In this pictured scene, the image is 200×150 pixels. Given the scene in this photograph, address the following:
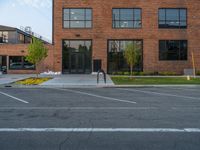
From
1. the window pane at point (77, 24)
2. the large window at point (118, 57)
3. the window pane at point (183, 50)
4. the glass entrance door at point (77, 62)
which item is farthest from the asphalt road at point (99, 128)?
the window pane at point (183, 50)

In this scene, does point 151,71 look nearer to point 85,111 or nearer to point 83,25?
point 83,25

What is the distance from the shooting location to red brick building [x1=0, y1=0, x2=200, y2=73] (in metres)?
39.6

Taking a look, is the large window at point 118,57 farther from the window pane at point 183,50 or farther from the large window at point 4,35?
the large window at point 4,35

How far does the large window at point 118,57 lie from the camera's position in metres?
39.8

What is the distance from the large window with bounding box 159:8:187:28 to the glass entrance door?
9701 millimetres

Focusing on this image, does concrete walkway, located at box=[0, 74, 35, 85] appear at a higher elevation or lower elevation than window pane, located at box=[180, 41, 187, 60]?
lower

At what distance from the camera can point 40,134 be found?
7676 mm

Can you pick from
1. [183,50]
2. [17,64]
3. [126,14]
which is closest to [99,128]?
[126,14]

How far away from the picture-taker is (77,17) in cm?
3969

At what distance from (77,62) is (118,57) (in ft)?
15.5

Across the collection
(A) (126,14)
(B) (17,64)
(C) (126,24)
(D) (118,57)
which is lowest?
(B) (17,64)

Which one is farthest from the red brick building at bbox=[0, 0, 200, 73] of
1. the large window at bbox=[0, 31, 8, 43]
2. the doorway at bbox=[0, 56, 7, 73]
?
the large window at bbox=[0, 31, 8, 43]

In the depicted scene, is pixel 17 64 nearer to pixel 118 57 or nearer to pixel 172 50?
pixel 118 57

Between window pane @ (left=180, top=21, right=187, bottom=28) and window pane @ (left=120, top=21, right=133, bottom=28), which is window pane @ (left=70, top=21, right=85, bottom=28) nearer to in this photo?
window pane @ (left=120, top=21, right=133, bottom=28)
